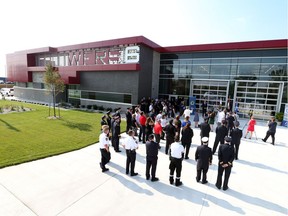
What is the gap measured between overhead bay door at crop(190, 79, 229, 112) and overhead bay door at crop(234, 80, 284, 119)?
3.68 ft

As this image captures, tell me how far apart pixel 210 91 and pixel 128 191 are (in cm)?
1620

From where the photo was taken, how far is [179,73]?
19.9 meters

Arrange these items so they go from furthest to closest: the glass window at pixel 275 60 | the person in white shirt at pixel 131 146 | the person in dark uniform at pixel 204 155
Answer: the glass window at pixel 275 60 < the person in white shirt at pixel 131 146 < the person in dark uniform at pixel 204 155

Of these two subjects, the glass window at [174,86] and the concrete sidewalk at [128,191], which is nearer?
the concrete sidewalk at [128,191]

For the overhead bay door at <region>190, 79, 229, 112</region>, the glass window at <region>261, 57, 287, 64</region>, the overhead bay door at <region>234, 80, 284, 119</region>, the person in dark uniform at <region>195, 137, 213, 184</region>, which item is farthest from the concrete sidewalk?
the glass window at <region>261, 57, 287, 64</region>

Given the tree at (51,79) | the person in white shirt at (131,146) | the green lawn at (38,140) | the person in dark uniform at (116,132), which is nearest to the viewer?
the person in white shirt at (131,146)

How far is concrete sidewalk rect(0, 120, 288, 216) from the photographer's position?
4258 millimetres

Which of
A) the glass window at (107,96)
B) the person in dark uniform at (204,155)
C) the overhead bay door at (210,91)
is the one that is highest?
the overhead bay door at (210,91)

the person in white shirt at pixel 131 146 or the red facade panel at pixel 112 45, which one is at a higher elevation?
the red facade panel at pixel 112 45

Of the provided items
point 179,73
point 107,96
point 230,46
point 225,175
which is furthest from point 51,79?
point 230,46

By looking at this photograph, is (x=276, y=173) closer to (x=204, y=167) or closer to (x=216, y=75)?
(x=204, y=167)

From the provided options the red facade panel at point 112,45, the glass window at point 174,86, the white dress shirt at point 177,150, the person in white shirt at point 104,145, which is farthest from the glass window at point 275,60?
the person in white shirt at point 104,145

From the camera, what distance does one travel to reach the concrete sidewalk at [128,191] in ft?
14.0

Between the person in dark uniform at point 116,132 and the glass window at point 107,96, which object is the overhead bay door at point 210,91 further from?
the person in dark uniform at point 116,132
